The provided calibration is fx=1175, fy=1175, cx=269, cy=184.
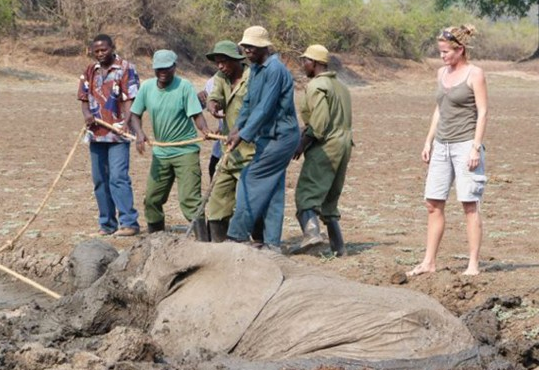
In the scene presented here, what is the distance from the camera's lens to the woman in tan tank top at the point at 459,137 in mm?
7492

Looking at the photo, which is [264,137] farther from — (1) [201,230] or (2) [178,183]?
(2) [178,183]

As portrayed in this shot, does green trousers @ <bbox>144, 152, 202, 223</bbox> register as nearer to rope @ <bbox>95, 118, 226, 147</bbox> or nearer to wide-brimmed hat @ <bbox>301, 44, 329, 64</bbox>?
rope @ <bbox>95, 118, 226, 147</bbox>

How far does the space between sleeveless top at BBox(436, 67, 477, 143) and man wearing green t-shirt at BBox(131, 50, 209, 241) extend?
7.69 feet

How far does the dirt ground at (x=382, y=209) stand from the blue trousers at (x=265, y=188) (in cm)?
41

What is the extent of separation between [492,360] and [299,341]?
104cm

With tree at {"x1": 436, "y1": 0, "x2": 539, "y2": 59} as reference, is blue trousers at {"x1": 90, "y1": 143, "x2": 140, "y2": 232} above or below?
above

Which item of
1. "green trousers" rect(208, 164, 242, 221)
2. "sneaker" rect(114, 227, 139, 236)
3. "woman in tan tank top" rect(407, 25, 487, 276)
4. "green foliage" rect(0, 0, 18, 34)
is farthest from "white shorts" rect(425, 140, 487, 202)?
"green foliage" rect(0, 0, 18, 34)

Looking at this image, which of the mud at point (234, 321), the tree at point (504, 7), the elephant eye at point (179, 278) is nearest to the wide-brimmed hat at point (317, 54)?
the mud at point (234, 321)

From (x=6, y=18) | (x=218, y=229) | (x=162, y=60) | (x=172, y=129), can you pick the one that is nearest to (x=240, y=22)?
(x=6, y=18)

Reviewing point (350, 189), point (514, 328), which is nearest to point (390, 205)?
point (350, 189)

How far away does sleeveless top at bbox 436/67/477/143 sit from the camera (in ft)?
24.9

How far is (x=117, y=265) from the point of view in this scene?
267 inches

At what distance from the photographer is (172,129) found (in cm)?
948

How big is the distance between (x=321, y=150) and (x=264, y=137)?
628 millimetres
